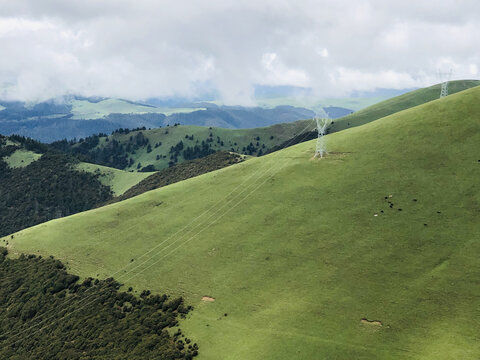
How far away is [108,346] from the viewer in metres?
84.7

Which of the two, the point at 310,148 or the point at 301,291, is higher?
the point at 310,148

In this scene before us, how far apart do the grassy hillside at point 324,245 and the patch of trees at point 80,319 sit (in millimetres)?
4602

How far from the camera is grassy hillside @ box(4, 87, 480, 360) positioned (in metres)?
72.4

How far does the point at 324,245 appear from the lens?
97625mm

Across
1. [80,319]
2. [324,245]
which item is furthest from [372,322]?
[80,319]

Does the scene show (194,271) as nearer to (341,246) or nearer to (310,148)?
(341,246)

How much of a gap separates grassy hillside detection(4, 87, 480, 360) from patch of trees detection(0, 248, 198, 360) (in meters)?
4.60

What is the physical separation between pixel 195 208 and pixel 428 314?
79.1 m

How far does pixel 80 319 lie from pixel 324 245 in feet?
197

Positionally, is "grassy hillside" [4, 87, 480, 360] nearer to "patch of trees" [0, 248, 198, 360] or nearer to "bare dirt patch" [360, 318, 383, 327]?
"bare dirt patch" [360, 318, 383, 327]

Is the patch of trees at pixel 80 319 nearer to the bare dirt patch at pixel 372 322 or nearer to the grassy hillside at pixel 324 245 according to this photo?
the grassy hillside at pixel 324 245

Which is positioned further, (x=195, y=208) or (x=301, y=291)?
(x=195, y=208)

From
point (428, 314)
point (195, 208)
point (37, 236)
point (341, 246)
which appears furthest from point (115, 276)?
point (428, 314)

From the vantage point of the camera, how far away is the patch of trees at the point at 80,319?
82250mm
